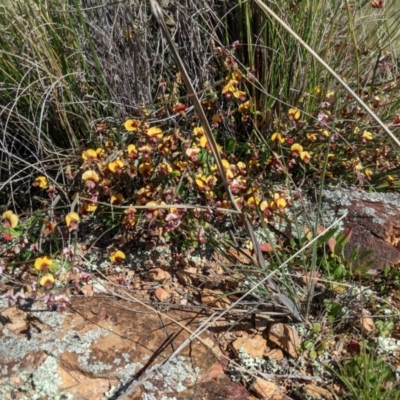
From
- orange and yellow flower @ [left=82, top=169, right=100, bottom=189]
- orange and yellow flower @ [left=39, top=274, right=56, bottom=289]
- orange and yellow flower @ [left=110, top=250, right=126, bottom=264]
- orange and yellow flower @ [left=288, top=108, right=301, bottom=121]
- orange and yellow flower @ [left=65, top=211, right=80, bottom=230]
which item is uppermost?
orange and yellow flower @ [left=288, top=108, right=301, bottom=121]

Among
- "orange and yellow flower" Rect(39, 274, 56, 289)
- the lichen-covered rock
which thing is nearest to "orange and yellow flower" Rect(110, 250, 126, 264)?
"orange and yellow flower" Rect(39, 274, 56, 289)

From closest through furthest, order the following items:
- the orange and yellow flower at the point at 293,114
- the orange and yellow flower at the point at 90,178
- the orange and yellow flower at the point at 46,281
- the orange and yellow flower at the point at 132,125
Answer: the orange and yellow flower at the point at 46,281 → the orange and yellow flower at the point at 90,178 → the orange and yellow flower at the point at 132,125 → the orange and yellow flower at the point at 293,114

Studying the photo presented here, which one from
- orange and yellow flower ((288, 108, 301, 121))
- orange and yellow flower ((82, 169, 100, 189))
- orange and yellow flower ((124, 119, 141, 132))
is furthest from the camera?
orange and yellow flower ((288, 108, 301, 121))

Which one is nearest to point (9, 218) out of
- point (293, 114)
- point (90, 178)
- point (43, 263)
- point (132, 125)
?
point (43, 263)

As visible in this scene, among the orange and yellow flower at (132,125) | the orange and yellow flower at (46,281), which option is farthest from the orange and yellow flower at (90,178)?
the orange and yellow flower at (46,281)

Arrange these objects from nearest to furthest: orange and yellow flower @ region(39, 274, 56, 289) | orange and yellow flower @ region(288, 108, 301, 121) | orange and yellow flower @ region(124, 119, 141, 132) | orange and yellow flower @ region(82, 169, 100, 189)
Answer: orange and yellow flower @ region(39, 274, 56, 289) → orange and yellow flower @ region(82, 169, 100, 189) → orange and yellow flower @ region(124, 119, 141, 132) → orange and yellow flower @ region(288, 108, 301, 121)

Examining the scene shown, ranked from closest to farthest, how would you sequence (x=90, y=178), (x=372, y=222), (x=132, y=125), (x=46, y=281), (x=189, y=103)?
(x=46, y=281) < (x=90, y=178) < (x=132, y=125) < (x=372, y=222) < (x=189, y=103)

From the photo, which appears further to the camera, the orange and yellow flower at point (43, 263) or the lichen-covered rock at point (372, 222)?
the lichen-covered rock at point (372, 222)

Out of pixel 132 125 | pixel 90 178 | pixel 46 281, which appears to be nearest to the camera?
pixel 46 281

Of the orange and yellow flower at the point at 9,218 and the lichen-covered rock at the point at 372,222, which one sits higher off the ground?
the orange and yellow flower at the point at 9,218

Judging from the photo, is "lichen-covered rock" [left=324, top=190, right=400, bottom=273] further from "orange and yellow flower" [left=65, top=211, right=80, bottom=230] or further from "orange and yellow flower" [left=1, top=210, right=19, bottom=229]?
"orange and yellow flower" [left=1, top=210, right=19, bottom=229]

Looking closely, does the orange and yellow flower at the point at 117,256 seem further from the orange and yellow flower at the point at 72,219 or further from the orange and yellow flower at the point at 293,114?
the orange and yellow flower at the point at 293,114

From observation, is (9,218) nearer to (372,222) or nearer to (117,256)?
(117,256)

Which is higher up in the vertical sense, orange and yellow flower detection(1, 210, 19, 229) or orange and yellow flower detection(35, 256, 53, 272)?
orange and yellow flower detection(1, 210, 19, 229)
